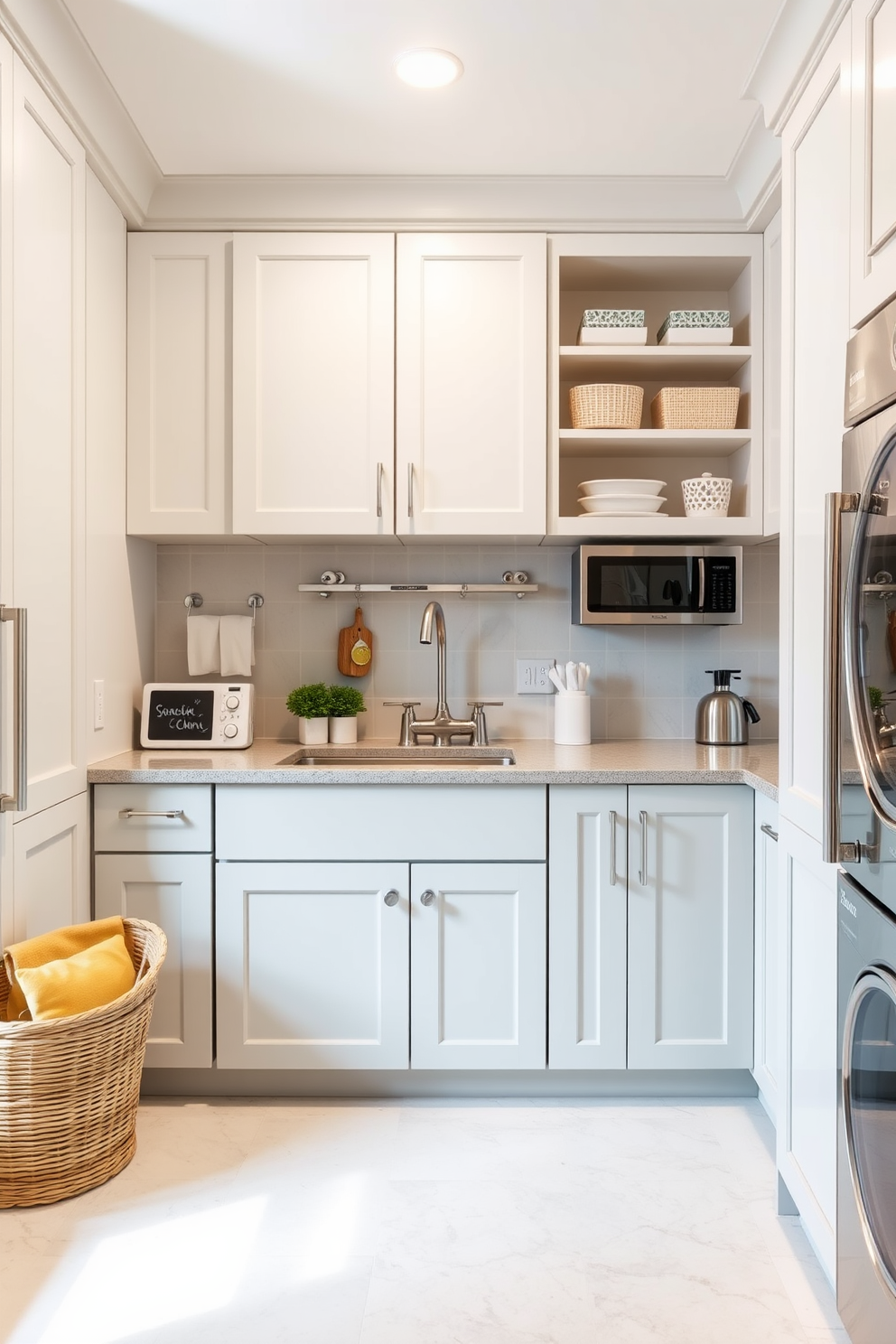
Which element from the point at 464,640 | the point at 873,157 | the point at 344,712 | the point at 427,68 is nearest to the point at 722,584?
the point at 464,640

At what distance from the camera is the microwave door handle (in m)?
1.32

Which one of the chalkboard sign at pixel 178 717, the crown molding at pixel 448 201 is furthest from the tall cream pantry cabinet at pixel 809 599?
the chalkboard sign at pixel 178 717

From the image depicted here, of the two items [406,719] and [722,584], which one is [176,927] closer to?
[406,719]

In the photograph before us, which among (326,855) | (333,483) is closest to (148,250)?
(333,483)

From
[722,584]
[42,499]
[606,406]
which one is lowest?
[722,584]

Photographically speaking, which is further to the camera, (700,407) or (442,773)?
(700,407)

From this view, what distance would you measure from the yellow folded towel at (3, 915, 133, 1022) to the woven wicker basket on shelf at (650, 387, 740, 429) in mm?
1995

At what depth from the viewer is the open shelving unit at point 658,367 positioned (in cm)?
256

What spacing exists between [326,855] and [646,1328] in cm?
118

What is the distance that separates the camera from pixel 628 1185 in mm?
1951

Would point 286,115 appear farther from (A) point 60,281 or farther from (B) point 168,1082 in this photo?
(B) point 168,1082

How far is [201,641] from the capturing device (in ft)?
9.23

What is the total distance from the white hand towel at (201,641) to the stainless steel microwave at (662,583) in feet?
3.70

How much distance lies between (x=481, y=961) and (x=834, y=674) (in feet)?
4.27
